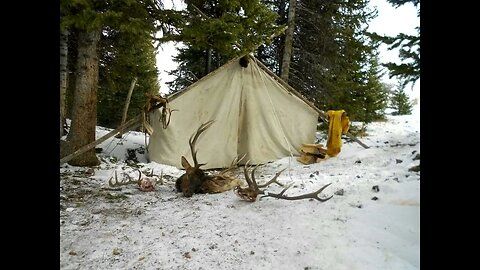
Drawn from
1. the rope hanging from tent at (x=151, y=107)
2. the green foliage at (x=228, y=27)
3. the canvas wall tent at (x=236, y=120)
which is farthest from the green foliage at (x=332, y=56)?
the rope hanging from tent at (x=151, y=107)

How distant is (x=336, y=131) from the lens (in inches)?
236

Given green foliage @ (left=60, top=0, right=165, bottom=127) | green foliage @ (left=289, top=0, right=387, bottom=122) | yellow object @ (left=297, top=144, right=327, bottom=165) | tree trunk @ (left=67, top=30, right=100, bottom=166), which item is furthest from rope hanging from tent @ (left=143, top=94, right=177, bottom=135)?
green foliage @ (left=289, top=0, right=387, bottom=122)

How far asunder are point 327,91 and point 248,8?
4669 millimetres

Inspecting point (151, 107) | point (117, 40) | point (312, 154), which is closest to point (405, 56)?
point (151, 107)

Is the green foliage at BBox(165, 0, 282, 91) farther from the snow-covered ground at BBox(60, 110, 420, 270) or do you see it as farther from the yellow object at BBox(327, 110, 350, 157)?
the yellow object at BBox(327, 110, 350, 157)

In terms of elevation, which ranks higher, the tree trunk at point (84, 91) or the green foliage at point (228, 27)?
the green foliage at point (228, 27)

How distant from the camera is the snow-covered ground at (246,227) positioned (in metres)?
1.92

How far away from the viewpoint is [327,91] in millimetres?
8469

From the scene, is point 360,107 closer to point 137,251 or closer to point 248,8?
point 248,8

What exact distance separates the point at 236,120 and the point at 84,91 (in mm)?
2831

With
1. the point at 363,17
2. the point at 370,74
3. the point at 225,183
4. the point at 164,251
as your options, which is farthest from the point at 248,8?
the point at 370,74

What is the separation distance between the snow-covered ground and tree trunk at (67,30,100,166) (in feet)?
2.52

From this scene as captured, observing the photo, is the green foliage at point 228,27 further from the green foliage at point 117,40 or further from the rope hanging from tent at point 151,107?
the rope hanging from tent at point 151,107

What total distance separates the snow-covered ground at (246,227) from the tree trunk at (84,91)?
77cm
